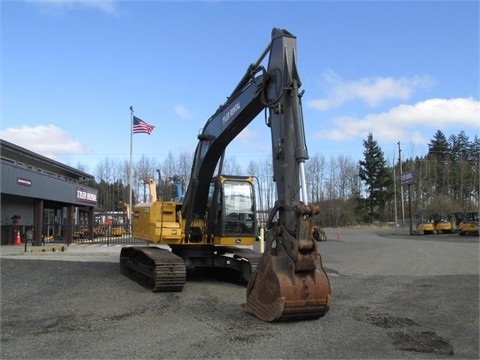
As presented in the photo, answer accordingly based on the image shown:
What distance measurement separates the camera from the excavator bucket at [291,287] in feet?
23.0

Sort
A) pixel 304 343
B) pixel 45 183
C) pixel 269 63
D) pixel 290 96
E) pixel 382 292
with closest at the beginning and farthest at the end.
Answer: pixel 304 343 → pixel 290 96 → pixel 269 63 → pixel 382 292 → pixel 45 183

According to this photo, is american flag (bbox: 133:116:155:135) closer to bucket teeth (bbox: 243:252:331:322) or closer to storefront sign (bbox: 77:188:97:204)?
storefront sign (bbox: 77:188:97:204)

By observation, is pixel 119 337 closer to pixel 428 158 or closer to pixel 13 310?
pixel 13 310

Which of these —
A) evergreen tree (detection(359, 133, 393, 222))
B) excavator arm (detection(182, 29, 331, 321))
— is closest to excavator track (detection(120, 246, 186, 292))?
excavator arm (detection(182, 29, 331, 321))

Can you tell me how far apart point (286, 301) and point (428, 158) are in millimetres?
104854

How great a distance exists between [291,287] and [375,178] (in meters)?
82.6

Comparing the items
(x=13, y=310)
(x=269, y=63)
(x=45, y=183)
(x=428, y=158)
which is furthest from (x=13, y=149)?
(x=428, y=158)

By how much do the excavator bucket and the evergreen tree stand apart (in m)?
80.1

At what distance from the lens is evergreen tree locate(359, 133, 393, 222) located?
85.2 meters

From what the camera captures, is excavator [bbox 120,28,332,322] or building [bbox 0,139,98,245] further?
building [bbox 0,139,98,245]

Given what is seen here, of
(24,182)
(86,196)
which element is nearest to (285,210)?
(24,182)

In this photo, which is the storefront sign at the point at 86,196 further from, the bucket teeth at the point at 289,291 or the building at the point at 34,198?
the bucket teeth at the point at 289,291

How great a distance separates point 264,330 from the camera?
7105mm

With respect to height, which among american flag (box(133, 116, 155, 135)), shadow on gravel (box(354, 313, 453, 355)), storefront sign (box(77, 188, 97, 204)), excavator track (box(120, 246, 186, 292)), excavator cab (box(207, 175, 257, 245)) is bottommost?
shadow on gravel (box(354, 313, 453, 355))
